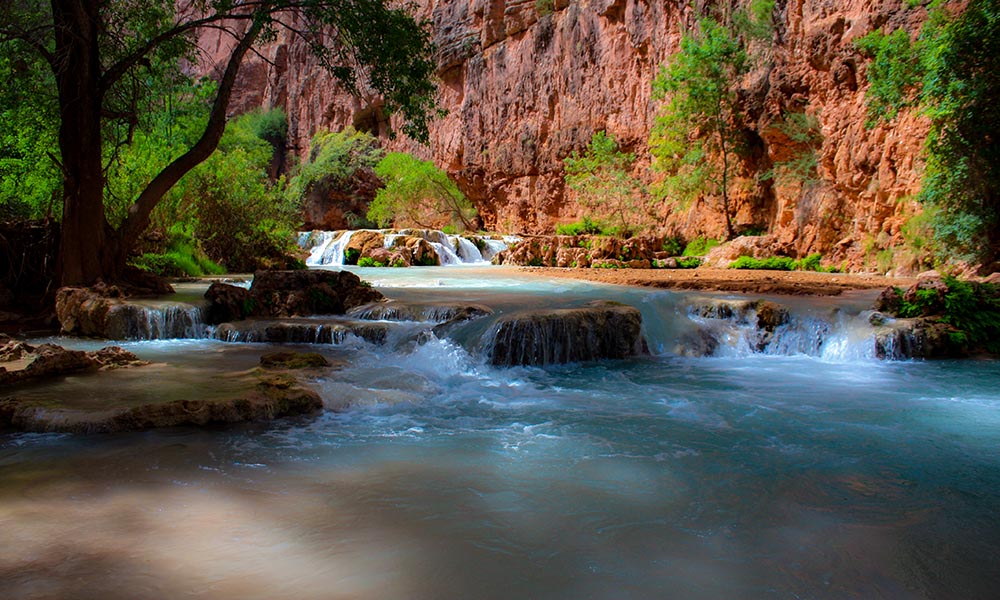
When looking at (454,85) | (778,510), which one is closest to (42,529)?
(778,510)

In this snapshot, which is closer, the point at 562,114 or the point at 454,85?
the point at 562,114

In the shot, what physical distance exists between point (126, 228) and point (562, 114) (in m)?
23.8

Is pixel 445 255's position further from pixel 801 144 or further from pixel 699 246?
pixel 801 144

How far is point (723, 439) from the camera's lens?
4.88 metres

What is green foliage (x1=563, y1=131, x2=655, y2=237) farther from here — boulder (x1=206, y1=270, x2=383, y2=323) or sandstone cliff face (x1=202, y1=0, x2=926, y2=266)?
boulder (x1=206, y1=270, x2=383, y2=323)

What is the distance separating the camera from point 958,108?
11.8 m

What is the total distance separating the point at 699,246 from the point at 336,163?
22724mm

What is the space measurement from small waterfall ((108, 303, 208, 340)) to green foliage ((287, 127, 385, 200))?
2571cm

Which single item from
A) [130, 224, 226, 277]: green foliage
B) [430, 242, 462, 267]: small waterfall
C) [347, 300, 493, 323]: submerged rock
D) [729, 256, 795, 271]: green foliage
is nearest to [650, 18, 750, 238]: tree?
[729, 256, 795, 271]: green foliage

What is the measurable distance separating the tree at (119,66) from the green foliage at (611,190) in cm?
1471

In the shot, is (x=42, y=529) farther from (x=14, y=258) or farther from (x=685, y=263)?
(x=685, y=263)

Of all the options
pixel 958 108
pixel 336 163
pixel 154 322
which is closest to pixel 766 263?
pixel 958 108

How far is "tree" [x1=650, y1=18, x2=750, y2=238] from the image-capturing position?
20.3 m

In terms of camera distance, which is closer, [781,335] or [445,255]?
[781,335]
